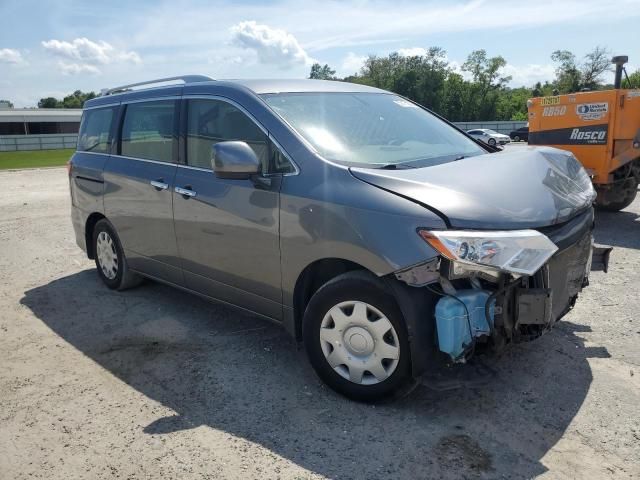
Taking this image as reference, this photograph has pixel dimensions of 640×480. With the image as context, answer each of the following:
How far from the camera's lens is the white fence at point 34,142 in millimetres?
42903

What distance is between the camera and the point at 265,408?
11.0 ft

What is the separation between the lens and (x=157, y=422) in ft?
10.7

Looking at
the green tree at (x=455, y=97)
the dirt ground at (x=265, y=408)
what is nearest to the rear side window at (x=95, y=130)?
the dirt ground at (x=265, y=408)

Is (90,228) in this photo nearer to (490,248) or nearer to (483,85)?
(490,248)

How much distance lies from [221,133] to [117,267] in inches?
87.1

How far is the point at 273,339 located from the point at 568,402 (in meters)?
2.14

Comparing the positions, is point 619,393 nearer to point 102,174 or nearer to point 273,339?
point 273,339

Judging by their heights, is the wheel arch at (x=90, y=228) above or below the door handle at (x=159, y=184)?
below

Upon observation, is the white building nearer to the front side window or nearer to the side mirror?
the front side window

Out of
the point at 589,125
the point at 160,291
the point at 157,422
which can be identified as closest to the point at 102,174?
the point at 160,291

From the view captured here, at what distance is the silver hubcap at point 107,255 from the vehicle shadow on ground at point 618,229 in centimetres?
598

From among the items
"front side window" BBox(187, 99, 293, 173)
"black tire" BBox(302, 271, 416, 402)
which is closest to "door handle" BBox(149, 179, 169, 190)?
"front side window" BBox(187, 99, 293, 173)

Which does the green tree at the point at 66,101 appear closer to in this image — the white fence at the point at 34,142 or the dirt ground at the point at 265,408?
the white fence at the point at 34,142

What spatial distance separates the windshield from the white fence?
41.8 meters
